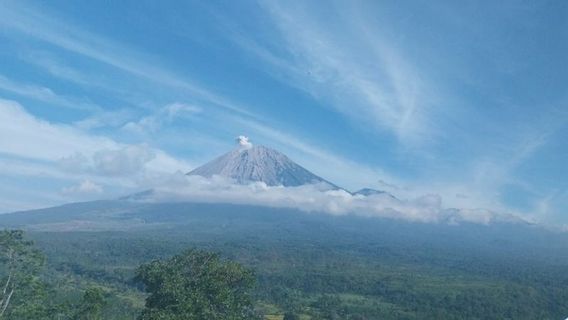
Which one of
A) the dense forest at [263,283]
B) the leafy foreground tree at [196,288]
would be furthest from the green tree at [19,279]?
the leafy foreground tree at [196,288]

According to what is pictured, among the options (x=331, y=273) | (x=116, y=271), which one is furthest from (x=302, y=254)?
(x=116, y=271)

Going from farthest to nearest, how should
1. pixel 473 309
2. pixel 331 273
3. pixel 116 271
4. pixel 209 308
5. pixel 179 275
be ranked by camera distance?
pixel 331 273 < pixel 116 271 < pixel 473 309 < pixel 179 275 < pixel 209 308

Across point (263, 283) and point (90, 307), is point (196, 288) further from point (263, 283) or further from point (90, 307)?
point (263, 283)

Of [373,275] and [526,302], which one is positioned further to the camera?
[373,275]

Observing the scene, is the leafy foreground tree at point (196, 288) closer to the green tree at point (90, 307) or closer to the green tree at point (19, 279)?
the green tree at point (90, 307)

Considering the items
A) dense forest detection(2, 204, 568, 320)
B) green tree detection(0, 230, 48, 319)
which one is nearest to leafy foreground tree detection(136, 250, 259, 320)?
dense forest detection(2, 204, 568, 320)

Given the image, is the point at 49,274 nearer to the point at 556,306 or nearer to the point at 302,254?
the point at 302,254

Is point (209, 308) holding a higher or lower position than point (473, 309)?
higher
